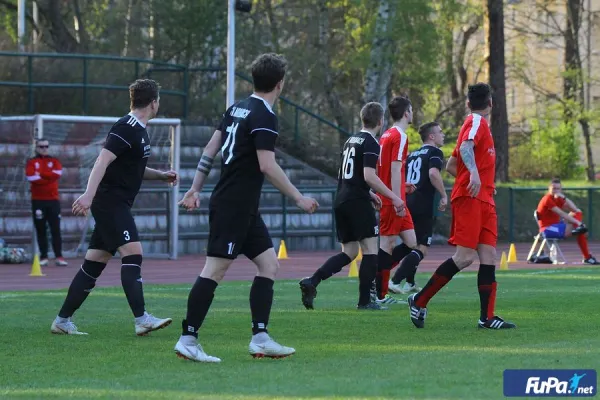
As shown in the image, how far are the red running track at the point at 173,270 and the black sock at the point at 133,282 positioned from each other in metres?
6.25

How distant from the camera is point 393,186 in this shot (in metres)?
12.8

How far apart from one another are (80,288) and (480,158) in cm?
342

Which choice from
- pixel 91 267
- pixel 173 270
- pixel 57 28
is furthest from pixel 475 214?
pixel 57 28

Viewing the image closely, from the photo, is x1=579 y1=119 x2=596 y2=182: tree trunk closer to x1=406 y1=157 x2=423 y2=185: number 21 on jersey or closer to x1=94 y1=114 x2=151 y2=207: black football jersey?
A: x1=406 y1=157 x2=423 y2=185: number 21 on jersey

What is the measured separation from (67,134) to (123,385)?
53.0ft

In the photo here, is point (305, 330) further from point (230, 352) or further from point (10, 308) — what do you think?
→ point (10, 308)

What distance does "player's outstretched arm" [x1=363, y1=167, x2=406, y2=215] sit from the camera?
1191 cm

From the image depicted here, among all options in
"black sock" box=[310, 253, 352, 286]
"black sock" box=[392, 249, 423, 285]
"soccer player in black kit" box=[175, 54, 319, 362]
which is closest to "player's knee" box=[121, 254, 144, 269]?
"soccer player in black kit" box=[175, 54, 319, 362]

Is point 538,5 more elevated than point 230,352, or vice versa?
point 538,5

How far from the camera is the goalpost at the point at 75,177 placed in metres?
22.8

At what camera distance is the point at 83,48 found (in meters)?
32.3

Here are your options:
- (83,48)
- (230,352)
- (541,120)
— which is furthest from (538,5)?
(230,352)

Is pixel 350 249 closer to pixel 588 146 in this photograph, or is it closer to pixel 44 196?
pixel 44 196

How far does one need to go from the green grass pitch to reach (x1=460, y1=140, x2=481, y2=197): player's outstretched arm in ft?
3.77
